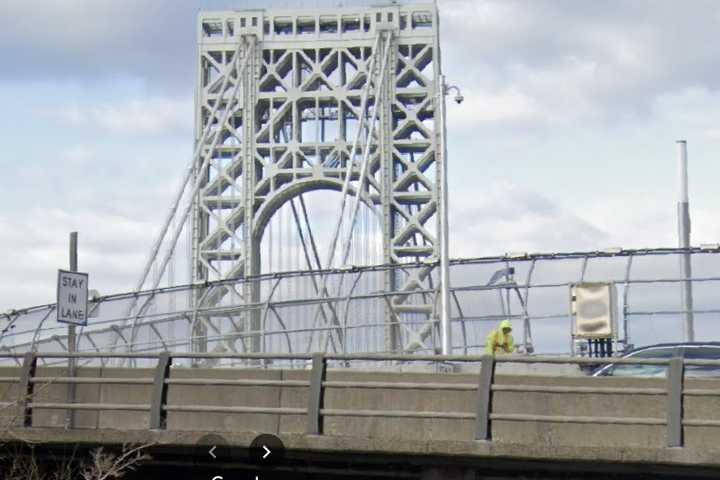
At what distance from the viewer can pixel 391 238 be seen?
78125mm

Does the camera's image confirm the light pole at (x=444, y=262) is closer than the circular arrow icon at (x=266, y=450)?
No

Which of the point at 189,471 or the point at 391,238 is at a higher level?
the point at 391,238

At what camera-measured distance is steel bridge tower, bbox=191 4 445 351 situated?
7794cm

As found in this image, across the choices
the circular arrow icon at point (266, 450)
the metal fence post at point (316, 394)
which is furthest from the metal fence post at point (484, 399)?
the circular arrow icon at point (266, 450)

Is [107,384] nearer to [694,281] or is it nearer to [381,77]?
[694,281]

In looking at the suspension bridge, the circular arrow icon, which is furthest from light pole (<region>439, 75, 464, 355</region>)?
the circular arrow icon

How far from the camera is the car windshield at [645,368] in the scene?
21842 millimetres

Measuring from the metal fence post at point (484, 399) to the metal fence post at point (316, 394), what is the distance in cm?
169

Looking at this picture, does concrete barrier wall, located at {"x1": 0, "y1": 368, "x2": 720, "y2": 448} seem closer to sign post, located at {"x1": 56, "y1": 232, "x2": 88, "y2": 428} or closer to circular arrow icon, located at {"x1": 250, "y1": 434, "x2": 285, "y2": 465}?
circular arrow icon, located at {"x1": 250, "y1": 434, "x2": 285, "y2": 465}

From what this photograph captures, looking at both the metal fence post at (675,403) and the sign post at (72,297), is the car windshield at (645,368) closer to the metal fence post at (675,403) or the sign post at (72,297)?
the metal fence post at (675,403)

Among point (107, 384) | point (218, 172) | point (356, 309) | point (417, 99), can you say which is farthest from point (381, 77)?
point (107, 384)

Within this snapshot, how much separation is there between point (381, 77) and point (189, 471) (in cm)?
6069

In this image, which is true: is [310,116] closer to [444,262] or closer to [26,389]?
[444,262]

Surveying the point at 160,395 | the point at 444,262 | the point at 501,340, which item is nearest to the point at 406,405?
the point at 160,395
